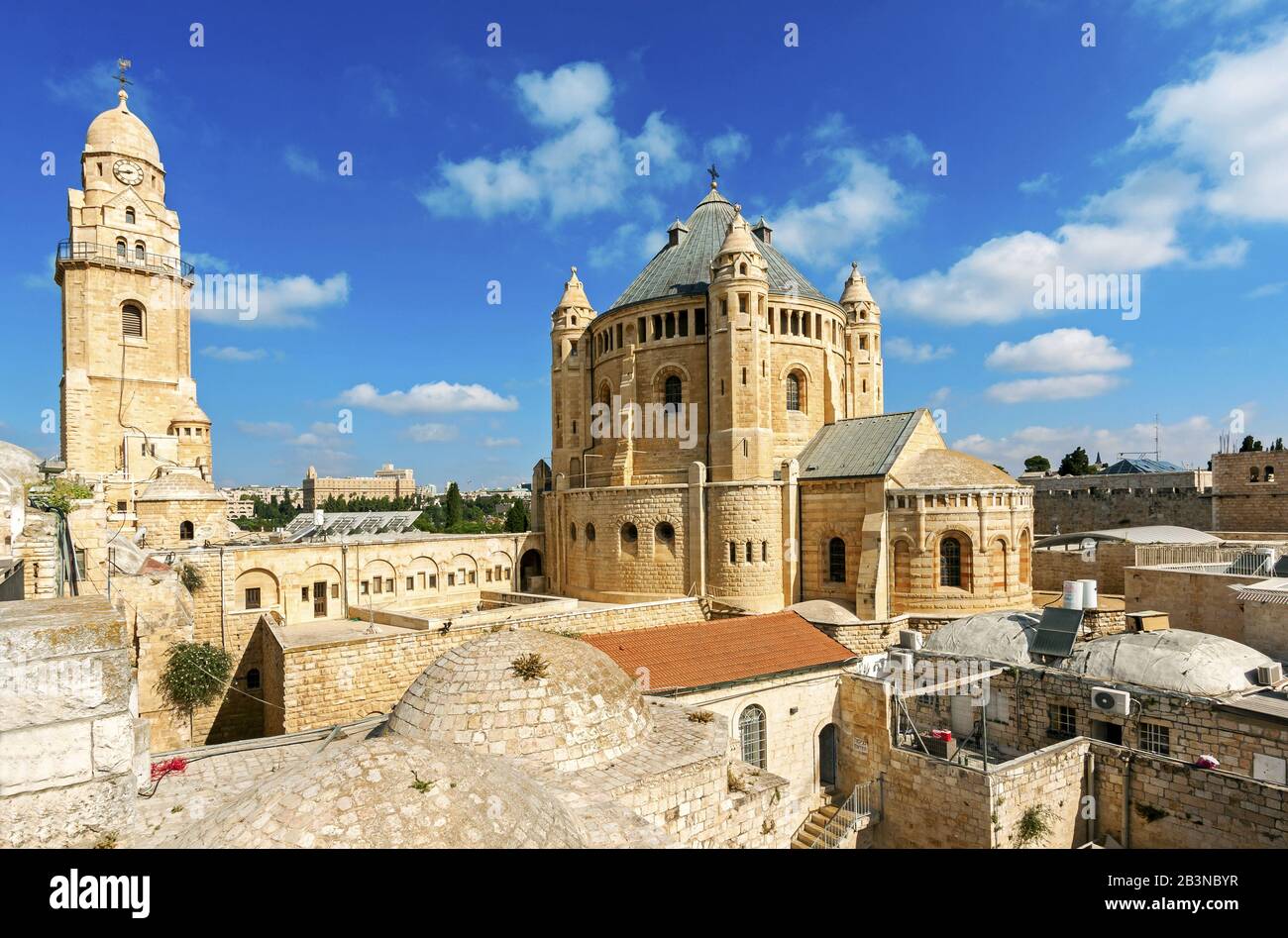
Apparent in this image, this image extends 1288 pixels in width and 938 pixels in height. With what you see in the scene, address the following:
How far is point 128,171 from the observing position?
1314 inches

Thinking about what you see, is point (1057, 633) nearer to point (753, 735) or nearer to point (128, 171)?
point (753, 735)

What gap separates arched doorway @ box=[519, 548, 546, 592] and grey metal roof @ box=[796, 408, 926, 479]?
15.0 meters

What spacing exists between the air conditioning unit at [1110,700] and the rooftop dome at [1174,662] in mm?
617

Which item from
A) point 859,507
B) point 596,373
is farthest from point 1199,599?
point 596,373

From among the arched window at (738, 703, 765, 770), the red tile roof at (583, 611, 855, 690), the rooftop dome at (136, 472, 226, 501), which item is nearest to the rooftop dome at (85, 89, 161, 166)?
the rooftop dome at (136, 472, 226, 501)

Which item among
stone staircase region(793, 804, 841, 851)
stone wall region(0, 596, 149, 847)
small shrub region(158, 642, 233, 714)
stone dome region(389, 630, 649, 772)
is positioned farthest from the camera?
small shrub region(158, 642, 233, 714)

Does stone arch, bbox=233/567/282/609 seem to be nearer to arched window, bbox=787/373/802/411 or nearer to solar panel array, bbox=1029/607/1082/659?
arched window, bbox=787/373/802/411

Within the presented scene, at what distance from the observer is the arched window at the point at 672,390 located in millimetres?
31359

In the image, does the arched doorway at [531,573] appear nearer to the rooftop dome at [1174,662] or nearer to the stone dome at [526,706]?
the stone dome at [526,706]

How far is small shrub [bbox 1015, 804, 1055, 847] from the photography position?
13234 mm

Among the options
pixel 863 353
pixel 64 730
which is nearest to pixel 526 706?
pixel 64 730

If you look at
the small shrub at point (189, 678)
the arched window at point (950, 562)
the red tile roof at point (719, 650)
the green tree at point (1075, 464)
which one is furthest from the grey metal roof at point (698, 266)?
the green tree at point (1075, 464)

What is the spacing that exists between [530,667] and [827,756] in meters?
11.8
